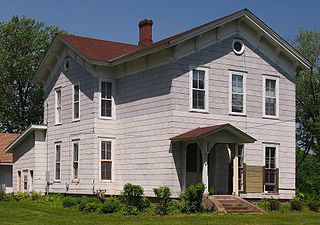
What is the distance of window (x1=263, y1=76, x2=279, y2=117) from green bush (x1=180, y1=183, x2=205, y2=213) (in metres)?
6.39

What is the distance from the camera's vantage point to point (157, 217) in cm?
2355

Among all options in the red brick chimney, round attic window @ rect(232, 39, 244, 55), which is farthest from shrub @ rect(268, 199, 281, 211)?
the red brick chimney

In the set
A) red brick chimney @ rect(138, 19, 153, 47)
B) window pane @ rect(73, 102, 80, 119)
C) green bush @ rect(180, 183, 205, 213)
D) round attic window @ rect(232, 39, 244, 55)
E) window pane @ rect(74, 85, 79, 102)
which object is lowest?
green bush @ rect(180, 183, 205, 213)

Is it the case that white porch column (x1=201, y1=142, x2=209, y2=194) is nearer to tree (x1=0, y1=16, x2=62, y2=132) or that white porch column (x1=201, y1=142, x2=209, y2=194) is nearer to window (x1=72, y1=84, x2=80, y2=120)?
window (x1=72, y1=84, x2=80, y2=120)

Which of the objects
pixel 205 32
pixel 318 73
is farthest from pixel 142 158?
pixel 318 73

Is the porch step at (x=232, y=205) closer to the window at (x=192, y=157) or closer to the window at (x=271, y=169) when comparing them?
the window at (x=192, y=157)

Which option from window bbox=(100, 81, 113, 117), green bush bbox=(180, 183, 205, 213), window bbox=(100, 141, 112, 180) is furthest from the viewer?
window bbox=(100, 81, 113, 117)

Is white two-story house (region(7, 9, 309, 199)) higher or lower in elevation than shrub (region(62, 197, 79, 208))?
higher

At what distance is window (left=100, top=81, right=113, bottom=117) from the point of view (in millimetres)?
30453

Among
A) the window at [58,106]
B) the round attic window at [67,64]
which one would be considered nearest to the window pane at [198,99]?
the round attic window at [67,64]

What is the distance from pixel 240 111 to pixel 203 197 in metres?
5.10

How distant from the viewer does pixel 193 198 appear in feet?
82.8

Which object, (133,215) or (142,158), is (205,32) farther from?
(133,215)

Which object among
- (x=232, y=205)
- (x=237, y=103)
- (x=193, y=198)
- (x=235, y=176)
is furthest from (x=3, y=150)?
(x=232, y=205)
